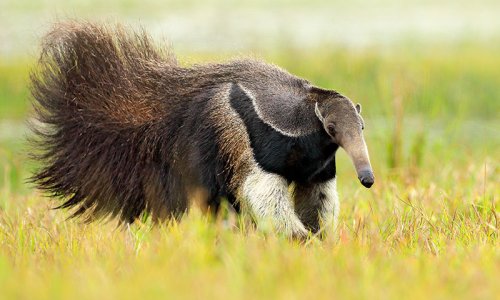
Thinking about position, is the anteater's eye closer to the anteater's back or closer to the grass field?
the grass field

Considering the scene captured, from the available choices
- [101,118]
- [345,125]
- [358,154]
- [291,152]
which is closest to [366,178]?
[358,154]

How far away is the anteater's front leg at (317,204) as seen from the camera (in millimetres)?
6316

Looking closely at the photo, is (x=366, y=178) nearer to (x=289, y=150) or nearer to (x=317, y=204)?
(x=289, y=150)

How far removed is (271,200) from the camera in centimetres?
596

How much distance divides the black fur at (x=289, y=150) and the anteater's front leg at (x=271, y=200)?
60 millimetres

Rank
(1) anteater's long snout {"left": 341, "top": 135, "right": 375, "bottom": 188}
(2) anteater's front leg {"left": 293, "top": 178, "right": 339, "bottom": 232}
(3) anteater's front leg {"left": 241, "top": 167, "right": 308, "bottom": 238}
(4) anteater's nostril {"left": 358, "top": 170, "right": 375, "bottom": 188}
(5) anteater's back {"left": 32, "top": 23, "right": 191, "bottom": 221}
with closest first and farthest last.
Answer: (4) anteater's nostril {"left": 358, "top": 170, "right": 375, "bottom": 188} < (1) anteater's long snout {"left": 341, "top": 135, "right": 375, "bottom": 188} < (3) anteater's front leg {"left": 241, "top": 167, "right": 308, "bottom": 238} < (2) anteater's front leg {"left": 293, "top": 178, "right": 339, "bottom": 232} < (5) anteater's back {"left": 32, "top": 23, "right": 191, "bottom": 221}

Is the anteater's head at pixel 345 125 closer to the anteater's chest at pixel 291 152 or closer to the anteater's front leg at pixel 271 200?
the anteater's chest at pixel 291 152

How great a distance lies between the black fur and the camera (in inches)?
236

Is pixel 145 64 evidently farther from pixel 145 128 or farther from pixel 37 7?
pixel 37 7

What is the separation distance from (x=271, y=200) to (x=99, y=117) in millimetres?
1478

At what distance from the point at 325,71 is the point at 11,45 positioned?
8103mm

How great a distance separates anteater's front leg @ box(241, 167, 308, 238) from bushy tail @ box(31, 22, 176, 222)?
2.70ft

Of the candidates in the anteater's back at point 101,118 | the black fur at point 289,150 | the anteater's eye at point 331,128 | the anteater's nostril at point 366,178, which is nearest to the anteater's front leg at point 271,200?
the black fur at point 289,150

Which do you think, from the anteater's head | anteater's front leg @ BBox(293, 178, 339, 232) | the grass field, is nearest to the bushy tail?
the grass field
